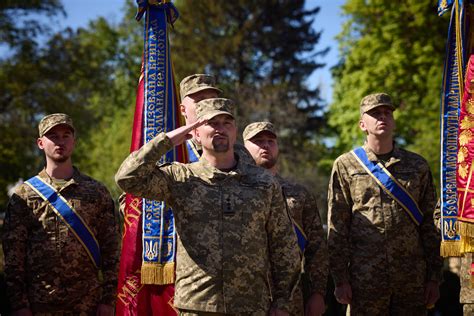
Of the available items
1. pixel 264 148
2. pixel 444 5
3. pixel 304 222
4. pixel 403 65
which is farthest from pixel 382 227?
pixel 403 65

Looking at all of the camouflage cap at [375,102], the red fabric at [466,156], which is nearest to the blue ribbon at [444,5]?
the camouflage cap at [375,102]

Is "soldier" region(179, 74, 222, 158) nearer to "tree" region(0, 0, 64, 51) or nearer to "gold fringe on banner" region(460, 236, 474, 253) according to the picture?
"gold fringe on banner" region(460, 236, 474, 253)

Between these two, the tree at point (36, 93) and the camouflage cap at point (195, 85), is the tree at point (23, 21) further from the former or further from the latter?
the camouflage cap at point (195, 85)

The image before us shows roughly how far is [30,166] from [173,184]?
83.9 ft

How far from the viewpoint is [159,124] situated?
652 cm

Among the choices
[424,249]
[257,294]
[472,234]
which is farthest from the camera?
[424,249]

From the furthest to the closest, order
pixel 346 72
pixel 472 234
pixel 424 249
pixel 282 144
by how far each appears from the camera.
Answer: pixel 282 144 < pixel 346 72 < pixel 424 249 < pixel 472 234

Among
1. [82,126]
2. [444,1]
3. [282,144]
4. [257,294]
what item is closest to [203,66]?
[282,144]

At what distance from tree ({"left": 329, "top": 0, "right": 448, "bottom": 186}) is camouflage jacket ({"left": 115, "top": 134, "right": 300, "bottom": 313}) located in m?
18.6

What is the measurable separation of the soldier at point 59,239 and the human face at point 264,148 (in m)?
1.46

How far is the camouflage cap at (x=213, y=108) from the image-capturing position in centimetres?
491

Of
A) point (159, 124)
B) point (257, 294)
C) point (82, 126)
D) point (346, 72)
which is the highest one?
point (346, 72)

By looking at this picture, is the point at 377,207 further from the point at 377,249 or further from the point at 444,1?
the point at 444,1

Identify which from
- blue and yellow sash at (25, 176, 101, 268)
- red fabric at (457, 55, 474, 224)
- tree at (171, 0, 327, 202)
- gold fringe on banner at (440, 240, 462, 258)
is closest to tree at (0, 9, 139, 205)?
tree at (171, 0, 327, 202)
